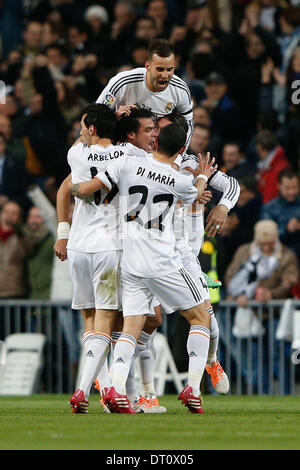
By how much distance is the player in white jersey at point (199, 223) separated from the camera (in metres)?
10.7

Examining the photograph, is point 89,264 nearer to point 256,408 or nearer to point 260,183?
point 256,408

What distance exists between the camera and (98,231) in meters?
10.3

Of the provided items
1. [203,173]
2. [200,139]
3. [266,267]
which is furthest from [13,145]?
[203,173]

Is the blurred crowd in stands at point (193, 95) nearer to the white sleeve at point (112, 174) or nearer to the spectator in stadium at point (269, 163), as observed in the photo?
the spectator in stadium at point (269, 163)

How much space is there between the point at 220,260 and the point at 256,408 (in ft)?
13.5

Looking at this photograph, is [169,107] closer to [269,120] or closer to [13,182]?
[269,120]

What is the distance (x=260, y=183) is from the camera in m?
16.9

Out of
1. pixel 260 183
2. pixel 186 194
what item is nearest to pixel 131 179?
pixel 186 194

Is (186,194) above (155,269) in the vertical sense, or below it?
above

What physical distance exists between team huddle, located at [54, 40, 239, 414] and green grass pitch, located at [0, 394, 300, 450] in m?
0.33

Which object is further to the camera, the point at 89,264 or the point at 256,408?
the point at 256,408

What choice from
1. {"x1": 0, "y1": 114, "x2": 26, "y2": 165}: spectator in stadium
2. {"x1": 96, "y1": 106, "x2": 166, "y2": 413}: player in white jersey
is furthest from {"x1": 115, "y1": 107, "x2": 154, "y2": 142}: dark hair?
{"x1": 0, "y1": 114, "x2": 26, "y2": 165}: spectator in stadium
